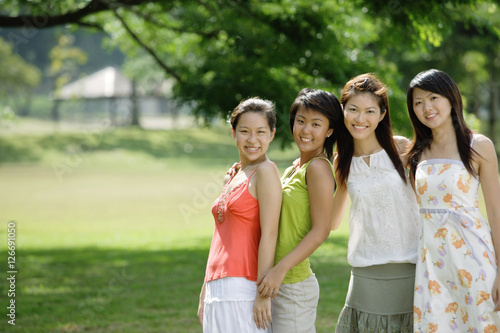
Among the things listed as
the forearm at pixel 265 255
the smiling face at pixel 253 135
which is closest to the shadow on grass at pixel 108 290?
the forearm at pixel 265 255

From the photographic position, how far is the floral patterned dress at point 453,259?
104 inches

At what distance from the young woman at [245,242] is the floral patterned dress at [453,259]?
0.69 metres

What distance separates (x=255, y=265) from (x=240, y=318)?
24 cm

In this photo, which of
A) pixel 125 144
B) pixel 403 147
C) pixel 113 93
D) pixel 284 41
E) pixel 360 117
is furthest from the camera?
pixel 113 93

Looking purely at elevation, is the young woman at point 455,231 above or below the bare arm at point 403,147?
below

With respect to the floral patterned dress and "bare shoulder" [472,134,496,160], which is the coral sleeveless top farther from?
"bare shoulder" [472,134,496,160]

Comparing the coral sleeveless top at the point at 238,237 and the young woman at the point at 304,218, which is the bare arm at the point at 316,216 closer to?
the young woman at the point at 304,218

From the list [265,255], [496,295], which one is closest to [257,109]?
[265,255]

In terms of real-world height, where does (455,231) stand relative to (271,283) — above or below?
above

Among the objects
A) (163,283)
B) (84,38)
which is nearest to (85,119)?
(84,38)

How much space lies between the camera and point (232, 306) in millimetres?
2604

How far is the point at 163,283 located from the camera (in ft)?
22.7

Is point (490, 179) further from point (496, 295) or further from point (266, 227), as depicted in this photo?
point (266, 227)

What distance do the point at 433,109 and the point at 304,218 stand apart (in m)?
0.79
